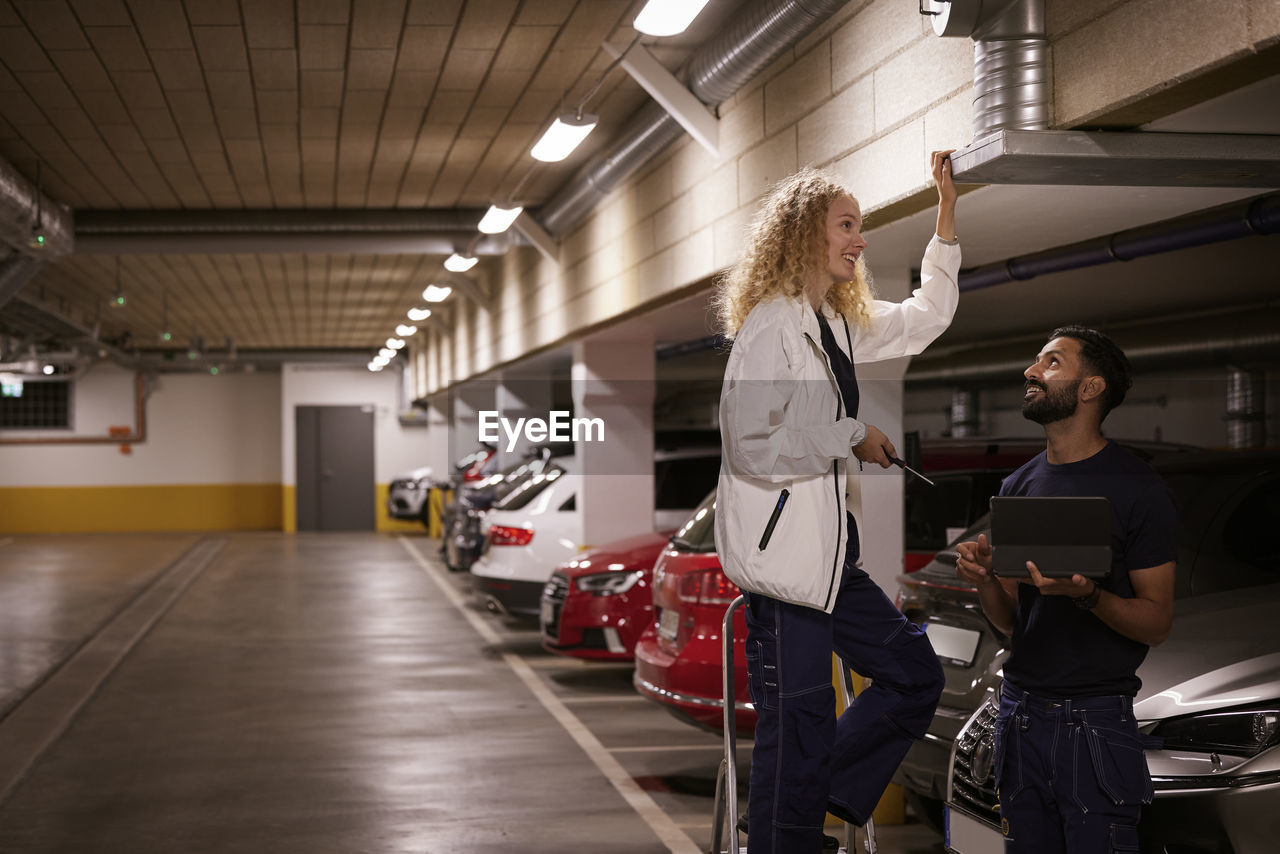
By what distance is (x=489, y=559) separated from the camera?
11.1 metres

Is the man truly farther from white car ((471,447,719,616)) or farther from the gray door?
the gray door

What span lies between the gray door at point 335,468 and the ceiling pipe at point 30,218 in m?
19.4

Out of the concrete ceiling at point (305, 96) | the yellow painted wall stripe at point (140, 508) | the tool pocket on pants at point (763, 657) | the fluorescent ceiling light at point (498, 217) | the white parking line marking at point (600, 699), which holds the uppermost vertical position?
the concrete ceiling at point (305, 96)

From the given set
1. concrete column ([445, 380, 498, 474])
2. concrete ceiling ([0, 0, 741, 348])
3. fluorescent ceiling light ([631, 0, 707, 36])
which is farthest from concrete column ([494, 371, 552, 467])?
fluorescent ceiling light ([631, 0, 707, 36])

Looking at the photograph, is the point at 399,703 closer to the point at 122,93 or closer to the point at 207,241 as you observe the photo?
the point at 122,93

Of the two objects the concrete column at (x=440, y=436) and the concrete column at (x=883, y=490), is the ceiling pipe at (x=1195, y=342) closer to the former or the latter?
the concrete column at (x=883, y=490)

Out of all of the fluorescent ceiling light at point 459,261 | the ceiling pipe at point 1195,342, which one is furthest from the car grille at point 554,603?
the ceiling pipe at point 1195,342

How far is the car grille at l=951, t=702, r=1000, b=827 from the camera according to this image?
3.54 meters

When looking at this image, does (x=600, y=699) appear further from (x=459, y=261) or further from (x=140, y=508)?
(x=140, y=508)

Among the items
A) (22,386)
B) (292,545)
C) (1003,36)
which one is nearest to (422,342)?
(292,545)

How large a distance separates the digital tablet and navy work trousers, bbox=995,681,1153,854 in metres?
0.38

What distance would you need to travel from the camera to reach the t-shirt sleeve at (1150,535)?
10.00 feet

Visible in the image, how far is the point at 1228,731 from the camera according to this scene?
325 cm

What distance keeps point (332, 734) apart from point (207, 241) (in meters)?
6.02
